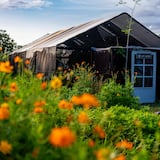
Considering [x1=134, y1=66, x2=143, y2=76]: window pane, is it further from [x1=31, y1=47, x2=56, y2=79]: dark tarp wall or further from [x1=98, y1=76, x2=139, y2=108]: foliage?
[x1=98, y1=76, x2=139, y2=108]: foliage

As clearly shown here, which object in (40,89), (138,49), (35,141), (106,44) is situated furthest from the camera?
(106,44)

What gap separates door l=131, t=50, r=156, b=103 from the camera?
1464 centimetres

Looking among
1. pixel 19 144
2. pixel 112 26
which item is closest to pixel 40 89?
pixel 19 144

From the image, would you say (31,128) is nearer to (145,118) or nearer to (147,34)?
(145,118)

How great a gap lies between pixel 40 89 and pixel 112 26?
1310 centimetres

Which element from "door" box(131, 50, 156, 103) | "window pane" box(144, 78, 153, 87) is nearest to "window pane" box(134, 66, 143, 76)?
"door" box(131, 50, 156, 103)

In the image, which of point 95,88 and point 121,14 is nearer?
point 95,88

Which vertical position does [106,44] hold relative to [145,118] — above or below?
above

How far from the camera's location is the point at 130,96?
8.34 metres

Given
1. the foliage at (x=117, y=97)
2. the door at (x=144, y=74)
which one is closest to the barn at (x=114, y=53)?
the door at (x=144, y=74)

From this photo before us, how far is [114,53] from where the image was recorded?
46.3 ft

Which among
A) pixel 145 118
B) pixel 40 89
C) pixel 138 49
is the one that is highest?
pixel 138 49

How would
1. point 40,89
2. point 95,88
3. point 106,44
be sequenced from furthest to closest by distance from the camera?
point 106,44, point 95,88, point 40,89

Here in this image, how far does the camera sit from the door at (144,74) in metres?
14.6
